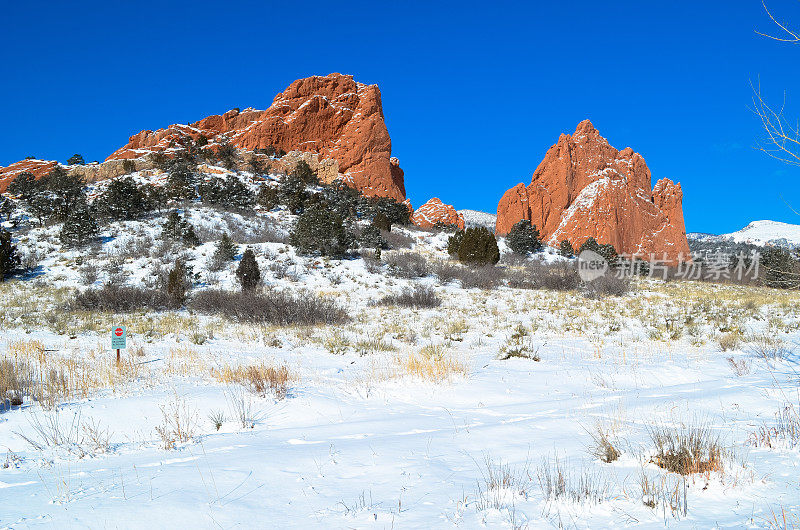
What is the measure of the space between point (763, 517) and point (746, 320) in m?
14.4

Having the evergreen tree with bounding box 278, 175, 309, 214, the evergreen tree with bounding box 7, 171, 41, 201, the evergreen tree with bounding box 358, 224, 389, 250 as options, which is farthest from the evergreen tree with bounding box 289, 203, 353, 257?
the evergreen tree with bounding box 7, 171, 41, 201

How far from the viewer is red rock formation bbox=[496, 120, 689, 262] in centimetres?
6331

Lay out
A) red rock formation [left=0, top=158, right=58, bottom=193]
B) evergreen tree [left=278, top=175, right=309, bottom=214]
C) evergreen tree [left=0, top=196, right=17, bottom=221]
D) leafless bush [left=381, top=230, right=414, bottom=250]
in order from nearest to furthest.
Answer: evergreen tree [left=0, top=196, right=17, bottom=221]
leafless bush [left=381, top=230, right=414, bottom=250]
evergreen tree [left=278, top=175, right=309, bottom=214]
red rock formation [left=0, top=158, right=58, bottom=193]

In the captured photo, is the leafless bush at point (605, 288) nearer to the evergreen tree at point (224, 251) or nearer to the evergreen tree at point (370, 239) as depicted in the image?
the evergreen tree at point (370, 239)

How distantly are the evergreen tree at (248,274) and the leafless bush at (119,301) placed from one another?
3.27m

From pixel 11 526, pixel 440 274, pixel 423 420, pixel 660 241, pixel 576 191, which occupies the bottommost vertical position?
pixel 423 420

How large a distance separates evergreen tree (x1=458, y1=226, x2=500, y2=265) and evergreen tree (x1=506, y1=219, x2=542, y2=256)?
8449 millimetres

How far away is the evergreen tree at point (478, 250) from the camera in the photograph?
2477 cm

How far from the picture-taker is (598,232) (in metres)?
62.1

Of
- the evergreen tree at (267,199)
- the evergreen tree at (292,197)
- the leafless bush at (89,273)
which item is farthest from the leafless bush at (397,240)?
the leafless bush at (89,273)

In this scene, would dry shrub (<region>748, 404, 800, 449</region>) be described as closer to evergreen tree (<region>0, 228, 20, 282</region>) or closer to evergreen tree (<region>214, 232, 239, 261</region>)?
evergreen tree (<region>214, 232, 239, 261</region>)

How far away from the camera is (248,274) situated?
17.6 metres

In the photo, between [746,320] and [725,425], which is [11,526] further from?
[746,320]

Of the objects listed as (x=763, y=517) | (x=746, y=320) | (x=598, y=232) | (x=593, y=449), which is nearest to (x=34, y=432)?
(x=593, y=449)
